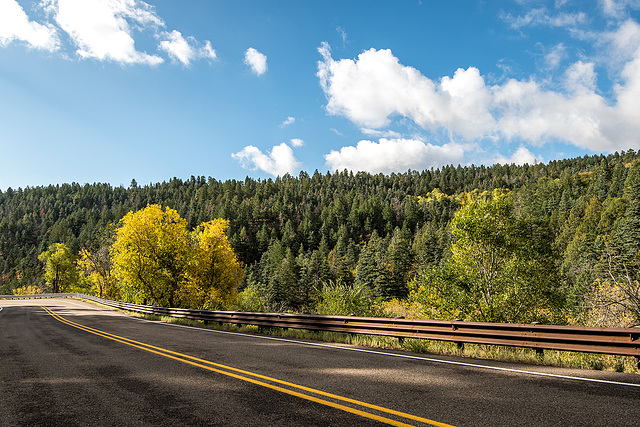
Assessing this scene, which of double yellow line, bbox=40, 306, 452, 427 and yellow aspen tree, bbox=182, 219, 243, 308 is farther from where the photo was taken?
yellow aspen tree, bbox=182, 219, 243, 308

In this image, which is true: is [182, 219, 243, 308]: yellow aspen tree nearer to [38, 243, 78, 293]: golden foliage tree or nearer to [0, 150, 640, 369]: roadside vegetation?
[0, 150, 640, 369]: roadside vegetation

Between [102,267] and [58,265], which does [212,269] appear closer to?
[102,267]

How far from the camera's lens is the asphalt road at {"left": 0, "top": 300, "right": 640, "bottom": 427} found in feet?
13.6

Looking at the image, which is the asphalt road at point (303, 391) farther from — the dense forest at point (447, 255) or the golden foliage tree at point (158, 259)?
the golden foliage tree at point (158, 259)

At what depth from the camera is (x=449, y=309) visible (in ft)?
55.1

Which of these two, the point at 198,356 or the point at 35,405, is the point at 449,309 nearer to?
the point at 198,356

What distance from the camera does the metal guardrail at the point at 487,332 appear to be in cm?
637

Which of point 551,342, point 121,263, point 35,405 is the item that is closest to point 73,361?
point 35,405

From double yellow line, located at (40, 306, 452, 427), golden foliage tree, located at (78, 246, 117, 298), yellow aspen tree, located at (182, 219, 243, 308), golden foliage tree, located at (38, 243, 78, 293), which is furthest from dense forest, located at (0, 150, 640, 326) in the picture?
yellow aspen tree, located at (182, 219, 243, 308)

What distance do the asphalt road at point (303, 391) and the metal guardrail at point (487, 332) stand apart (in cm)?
73

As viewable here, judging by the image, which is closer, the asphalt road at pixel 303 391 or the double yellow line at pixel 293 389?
the double yellow line at pixel 293 389

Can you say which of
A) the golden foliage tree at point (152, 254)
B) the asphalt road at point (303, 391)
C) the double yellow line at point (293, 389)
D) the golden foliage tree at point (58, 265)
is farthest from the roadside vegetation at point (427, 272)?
the double yellow line at point (293, 389)

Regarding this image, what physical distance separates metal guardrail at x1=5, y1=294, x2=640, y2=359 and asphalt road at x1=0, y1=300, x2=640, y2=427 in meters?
0.73

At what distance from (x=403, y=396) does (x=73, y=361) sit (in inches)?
318
